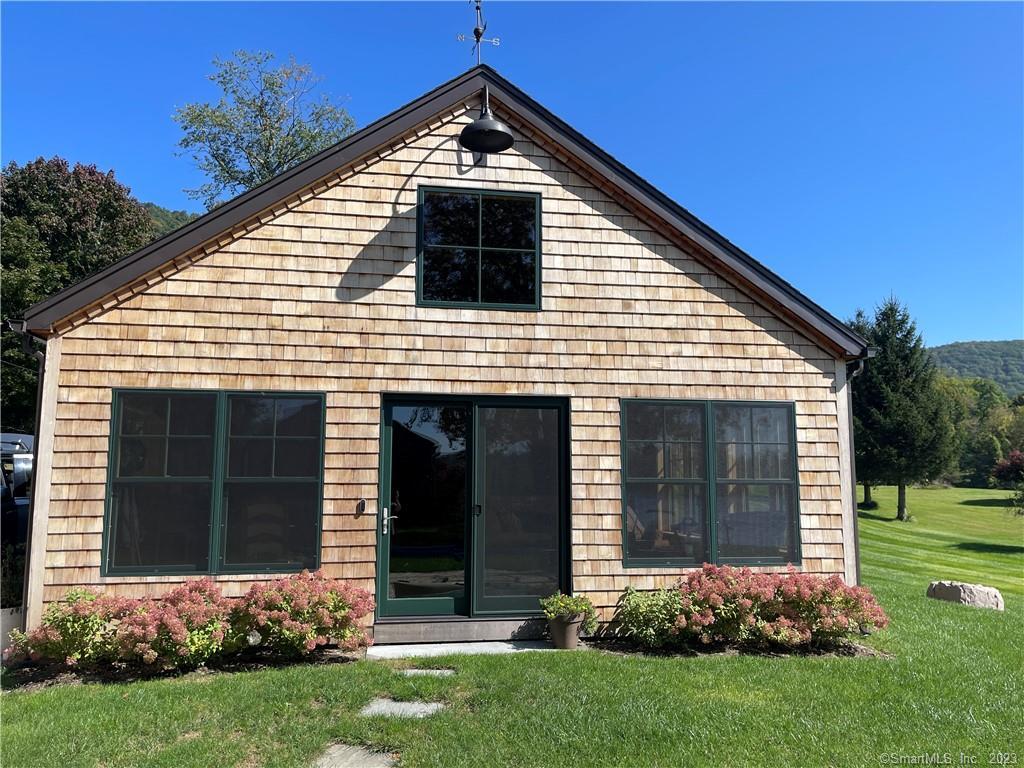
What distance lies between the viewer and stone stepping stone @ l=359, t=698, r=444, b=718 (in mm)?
4629

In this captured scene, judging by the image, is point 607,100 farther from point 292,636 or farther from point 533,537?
point 292,636

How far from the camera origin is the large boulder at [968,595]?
33.8 ft

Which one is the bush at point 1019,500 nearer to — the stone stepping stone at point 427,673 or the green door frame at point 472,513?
the green door frame at point 472,513

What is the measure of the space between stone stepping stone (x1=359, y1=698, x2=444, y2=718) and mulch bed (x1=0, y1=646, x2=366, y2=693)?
1207 millimetres

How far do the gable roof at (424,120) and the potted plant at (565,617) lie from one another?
408 centimetres

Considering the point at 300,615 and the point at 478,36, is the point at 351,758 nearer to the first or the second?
the point at 300,615

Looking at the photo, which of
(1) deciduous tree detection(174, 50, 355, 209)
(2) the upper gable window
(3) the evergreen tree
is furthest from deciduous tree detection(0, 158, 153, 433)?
(3) the evergreen tree

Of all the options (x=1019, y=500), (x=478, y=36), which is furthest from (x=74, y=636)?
(x=1019, y=500)

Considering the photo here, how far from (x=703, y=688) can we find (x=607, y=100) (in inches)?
351

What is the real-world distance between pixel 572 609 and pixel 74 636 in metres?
4.40

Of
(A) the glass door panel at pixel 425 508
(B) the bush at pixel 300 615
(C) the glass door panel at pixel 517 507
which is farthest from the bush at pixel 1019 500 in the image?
(B) the bush at pixel 300 615

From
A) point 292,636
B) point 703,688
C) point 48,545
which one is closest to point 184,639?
point 292,636

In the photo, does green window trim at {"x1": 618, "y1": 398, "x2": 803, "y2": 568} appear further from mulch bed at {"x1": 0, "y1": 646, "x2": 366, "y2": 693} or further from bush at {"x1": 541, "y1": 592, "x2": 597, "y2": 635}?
mulch bed at {"x1": 0, "y1": 646, "x2": 366, "y2": 693}

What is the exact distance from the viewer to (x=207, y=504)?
6461mm
